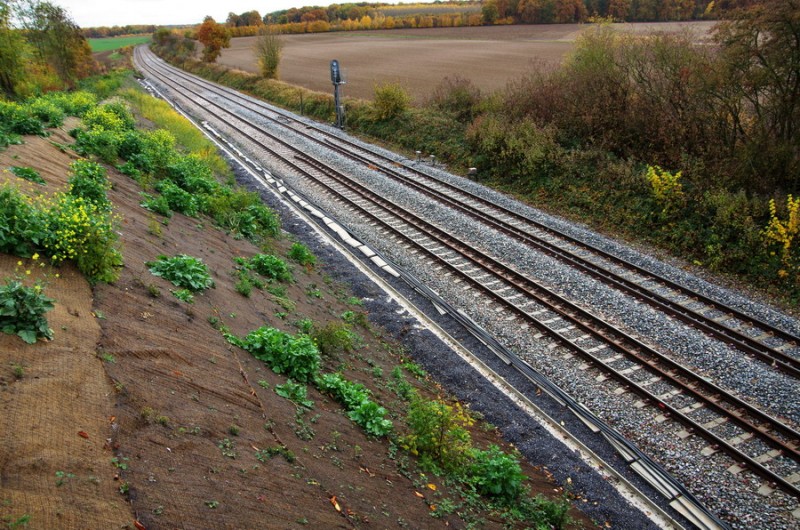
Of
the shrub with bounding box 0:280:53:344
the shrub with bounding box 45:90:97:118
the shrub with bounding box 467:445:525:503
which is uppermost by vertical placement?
the shrub with bounding box 45:90:97:118

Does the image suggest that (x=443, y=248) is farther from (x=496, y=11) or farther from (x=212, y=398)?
(x=496, y=11)

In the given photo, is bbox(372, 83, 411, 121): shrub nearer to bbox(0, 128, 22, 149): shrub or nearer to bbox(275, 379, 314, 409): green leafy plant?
bbox(0, 128, 22, 149): shrub

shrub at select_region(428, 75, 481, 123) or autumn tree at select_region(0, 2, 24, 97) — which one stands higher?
autumn tree at select_region(0, 2, 24, 97)

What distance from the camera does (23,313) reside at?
623 cm

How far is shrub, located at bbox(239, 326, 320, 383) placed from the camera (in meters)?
8.81

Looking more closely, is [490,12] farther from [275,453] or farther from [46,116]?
[275,453]

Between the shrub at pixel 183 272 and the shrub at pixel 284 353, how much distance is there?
171 centimetres

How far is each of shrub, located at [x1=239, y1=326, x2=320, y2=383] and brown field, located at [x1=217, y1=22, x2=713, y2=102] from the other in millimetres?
25577

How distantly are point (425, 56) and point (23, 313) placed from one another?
66201 mm

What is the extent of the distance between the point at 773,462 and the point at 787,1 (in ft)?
46.9

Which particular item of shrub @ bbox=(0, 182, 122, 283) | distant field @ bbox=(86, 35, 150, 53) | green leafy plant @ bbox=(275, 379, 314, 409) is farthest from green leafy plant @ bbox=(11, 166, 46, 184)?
distant field @ bbox=(86, 35, 150, 53)

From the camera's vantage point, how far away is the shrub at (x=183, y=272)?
9.78m

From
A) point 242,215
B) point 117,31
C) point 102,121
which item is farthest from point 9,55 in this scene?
point 117,31

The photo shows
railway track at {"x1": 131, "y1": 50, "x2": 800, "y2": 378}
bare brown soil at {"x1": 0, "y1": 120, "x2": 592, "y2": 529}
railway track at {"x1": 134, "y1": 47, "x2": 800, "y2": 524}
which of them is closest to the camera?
bare brown soil at {"x1": 0, "y1": 120, "x2": 592, "y2": 529}
